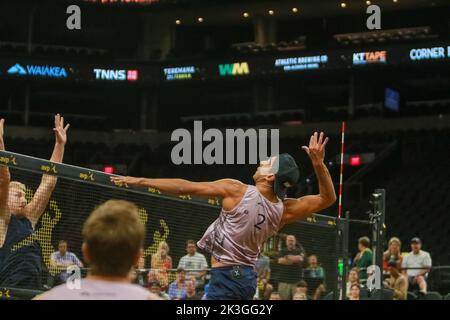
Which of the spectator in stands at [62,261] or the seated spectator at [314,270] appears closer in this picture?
the spectator in stands at [62,261]

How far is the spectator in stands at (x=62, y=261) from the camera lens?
807cm

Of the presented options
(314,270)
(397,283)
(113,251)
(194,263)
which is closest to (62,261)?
(194,263)

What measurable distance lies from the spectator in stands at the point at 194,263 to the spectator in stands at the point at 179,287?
3.0 inches

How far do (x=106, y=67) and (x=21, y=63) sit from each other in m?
3.25

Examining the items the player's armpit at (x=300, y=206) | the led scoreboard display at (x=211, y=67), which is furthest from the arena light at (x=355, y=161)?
the player's armpit at (x=300, y=206)

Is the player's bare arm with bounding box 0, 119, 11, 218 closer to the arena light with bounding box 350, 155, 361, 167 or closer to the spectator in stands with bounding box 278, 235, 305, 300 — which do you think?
the spectator in stands with bounding box 278, 235, 305, 300

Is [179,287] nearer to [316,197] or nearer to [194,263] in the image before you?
[194,263]

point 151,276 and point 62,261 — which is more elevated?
point 62,261

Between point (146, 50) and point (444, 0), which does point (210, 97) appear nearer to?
point (146, 50)

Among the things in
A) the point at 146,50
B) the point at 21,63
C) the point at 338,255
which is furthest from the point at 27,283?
the point at 146,50

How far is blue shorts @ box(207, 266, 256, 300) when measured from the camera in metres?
7.11

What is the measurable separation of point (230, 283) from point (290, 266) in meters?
3.96

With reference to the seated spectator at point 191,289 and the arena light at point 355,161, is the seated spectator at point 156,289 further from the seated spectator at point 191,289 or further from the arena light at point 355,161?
the arena light at point 355,161

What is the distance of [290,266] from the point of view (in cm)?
1100
